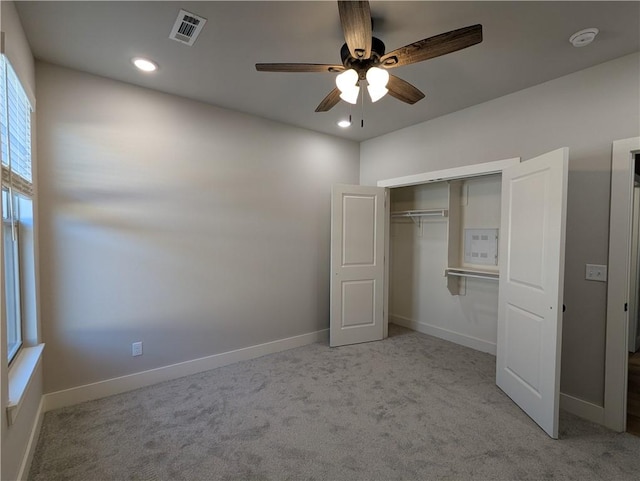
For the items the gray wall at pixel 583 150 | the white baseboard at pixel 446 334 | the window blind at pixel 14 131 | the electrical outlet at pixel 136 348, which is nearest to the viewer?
the window blind at pixel 14 131

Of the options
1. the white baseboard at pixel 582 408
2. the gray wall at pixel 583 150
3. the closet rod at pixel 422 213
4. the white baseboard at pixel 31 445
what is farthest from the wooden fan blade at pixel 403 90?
the white baseboard at pixel 31 445

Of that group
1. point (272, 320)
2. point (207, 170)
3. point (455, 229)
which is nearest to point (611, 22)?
point (455, 229)

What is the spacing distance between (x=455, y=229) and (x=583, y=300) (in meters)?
1.71

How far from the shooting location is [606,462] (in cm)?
195

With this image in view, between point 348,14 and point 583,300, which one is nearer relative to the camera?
point 348,14

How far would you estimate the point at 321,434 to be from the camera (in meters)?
2.20

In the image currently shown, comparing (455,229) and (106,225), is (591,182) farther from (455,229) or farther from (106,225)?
(106,225)

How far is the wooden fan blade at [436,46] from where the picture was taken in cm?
147

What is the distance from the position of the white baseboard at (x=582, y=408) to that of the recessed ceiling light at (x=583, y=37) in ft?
8.80

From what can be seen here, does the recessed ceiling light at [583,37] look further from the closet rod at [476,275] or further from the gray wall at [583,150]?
the closet rod at [476,275]

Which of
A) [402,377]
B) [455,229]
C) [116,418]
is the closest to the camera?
[116,418]

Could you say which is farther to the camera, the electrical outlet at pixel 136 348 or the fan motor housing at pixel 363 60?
the electrical outlet at pixel 136 348

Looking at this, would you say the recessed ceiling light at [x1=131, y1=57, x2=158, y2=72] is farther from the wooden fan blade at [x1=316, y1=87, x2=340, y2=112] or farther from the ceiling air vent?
the wooden fan blade at [x1=316, y1=87, x2=340, y2=112]

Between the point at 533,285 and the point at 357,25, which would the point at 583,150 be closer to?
the point at 533,285
